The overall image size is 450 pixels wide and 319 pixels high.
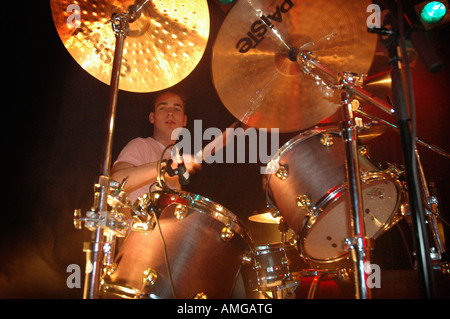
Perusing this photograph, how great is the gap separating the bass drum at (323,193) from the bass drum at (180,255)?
0.35m

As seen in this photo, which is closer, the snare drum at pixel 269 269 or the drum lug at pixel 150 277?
the drum lug at pixel 150 277

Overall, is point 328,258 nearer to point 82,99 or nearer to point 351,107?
point 351,107

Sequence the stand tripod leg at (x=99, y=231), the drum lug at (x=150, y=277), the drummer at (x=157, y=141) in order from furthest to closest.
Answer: the drummer at (x=157, y=141) → the drum lug at (x=150, y=277) → the stand tripod leg at (x=99, y=231)

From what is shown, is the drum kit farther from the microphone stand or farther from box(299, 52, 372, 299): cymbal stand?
the microphone stand

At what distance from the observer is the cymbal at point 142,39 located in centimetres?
172

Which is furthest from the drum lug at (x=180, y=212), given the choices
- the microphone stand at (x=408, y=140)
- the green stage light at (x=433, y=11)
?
the green stage light at (x=433, y=11)

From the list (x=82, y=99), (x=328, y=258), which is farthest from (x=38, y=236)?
(x=328, y=258)

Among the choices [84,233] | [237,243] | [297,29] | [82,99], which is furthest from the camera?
[82,99]

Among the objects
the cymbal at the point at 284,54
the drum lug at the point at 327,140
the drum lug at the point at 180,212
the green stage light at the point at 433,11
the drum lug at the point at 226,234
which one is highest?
the green stage light at the point at 433,11

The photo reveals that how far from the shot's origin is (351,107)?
4.77 ft

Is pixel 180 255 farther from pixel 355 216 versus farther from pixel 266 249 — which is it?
pixel 355 216

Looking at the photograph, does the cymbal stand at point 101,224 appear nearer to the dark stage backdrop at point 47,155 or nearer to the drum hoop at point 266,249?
the drum hoop at point 266,249

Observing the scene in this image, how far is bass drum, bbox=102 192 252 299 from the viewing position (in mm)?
1451
